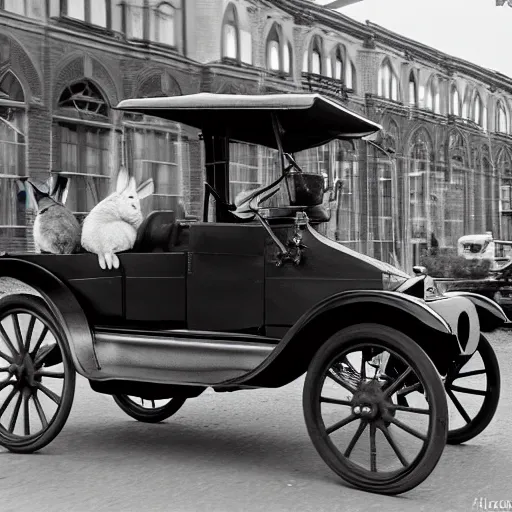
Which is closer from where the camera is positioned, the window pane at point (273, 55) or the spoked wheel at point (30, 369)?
the spoked wheel at point (30, 369)

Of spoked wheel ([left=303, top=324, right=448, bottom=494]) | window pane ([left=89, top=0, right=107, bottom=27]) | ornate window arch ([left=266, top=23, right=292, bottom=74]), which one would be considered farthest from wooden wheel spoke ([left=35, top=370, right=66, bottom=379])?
ornate window arch ([left=266, top=23, right=292, bottom=74])

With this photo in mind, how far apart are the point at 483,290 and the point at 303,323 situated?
8989 mm

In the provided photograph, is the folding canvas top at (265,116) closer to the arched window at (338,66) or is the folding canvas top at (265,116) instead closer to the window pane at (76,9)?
the window pane at (76,9)

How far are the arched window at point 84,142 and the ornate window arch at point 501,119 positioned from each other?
988 cm

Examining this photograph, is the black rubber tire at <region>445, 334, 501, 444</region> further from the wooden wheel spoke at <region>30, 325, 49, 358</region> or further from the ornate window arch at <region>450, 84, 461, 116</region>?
the ornate window arch at <region>450, 84, 461, 116</region>

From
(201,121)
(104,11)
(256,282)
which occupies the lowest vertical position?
(256,282)

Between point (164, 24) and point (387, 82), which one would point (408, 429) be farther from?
point (387, 82)

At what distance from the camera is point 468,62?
18.3m

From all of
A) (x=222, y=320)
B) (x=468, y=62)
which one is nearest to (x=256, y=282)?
(x=222, y=320)

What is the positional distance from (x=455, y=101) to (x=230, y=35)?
6.27m

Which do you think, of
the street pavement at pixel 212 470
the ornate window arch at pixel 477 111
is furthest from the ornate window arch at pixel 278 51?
the street pavement at pixel 212 470

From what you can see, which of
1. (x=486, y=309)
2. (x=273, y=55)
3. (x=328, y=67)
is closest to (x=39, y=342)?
(x=486, y=309)

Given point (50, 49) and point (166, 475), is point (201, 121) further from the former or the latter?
point (50, 49)

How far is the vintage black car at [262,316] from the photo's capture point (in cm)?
421
